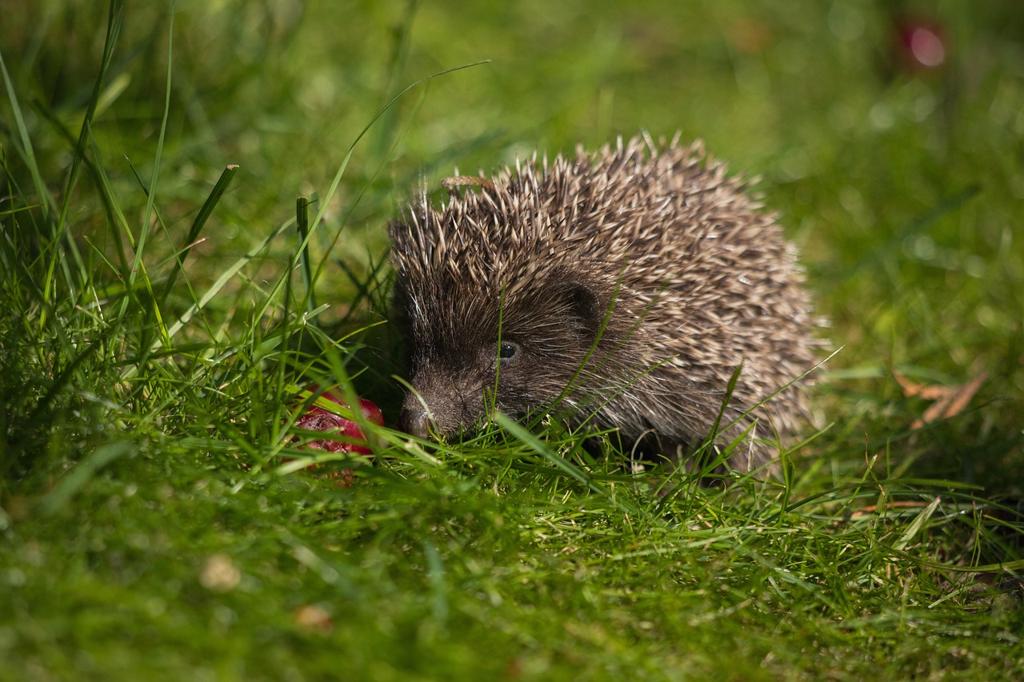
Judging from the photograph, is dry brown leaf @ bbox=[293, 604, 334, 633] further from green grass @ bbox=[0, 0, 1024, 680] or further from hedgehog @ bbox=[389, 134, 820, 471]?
hedgehog @ bbox=[389, 134, 820, 471]

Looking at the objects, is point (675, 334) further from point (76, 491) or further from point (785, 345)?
point (76, 491)

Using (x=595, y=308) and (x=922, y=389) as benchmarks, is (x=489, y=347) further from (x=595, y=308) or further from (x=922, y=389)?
(x=922, y=389)

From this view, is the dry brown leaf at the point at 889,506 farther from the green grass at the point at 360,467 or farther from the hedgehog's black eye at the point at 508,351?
the hedgehog's black eye at the point at 508,351

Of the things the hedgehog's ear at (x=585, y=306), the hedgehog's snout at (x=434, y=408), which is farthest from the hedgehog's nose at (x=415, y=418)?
the hedgehog's ear at (x=585, y=306)

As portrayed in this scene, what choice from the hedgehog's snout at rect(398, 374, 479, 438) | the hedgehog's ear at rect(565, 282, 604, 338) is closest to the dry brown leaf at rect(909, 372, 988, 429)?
the hedgehog's ear at rect(565, 282, 604, 338)

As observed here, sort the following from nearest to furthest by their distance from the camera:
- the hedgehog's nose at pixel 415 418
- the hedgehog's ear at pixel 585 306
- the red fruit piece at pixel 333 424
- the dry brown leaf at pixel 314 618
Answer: the dry brown leaf at pixel 314 618 < the red fruit piece at pixel 333 424 < the hedgehog's nose at pixel 415 418 < the hedgehog's ear at pixel 585 306

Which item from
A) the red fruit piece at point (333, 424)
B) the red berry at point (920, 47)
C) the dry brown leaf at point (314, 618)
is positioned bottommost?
the dry brown leaf at point (314, 618)

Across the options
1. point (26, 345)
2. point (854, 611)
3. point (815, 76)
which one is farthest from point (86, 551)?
point (815, 76)
